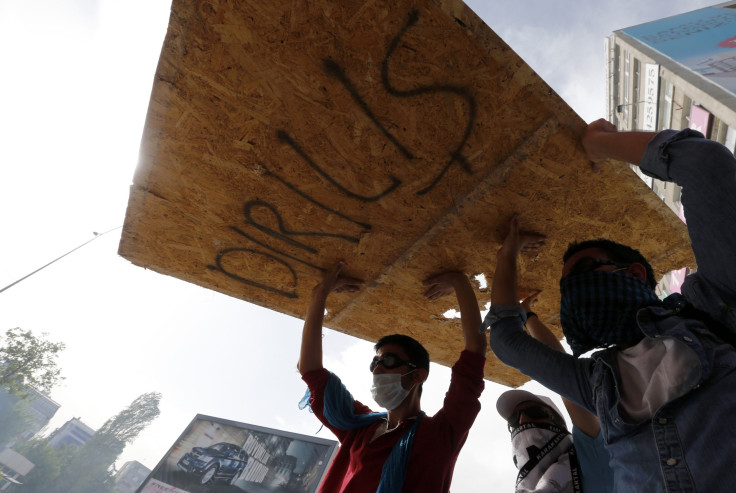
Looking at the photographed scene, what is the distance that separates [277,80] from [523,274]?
2606mm

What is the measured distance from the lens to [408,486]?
7.34 feet

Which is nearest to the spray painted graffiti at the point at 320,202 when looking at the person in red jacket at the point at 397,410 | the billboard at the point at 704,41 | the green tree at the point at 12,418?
the person in red jacket at the point at 397,410

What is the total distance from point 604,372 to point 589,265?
0.55 m

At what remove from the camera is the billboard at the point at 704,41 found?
37.6ft

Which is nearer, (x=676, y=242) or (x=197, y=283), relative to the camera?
(x=676, y=242)

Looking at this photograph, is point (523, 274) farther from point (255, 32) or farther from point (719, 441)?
point (255, 32)

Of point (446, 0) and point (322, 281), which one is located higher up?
point (322, 281)

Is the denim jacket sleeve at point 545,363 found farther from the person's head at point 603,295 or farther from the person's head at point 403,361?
the person's head at point 403,361

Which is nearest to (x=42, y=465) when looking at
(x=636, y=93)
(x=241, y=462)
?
(x=241, y=462)

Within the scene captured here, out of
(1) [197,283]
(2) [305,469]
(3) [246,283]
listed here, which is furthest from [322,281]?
(2) [305,469]

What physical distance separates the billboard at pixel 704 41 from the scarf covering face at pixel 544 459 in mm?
14069

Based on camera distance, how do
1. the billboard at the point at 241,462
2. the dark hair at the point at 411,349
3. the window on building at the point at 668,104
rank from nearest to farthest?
the dark hair at the point at 411,349 < the billboard at the point at 241,462 < the window on building at the point at 668,104

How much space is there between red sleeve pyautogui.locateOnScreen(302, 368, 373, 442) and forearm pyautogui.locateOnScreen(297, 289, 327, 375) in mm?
58

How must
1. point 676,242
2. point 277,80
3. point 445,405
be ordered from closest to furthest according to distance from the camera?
point 277,80 < point 445,405 < point 676,242
